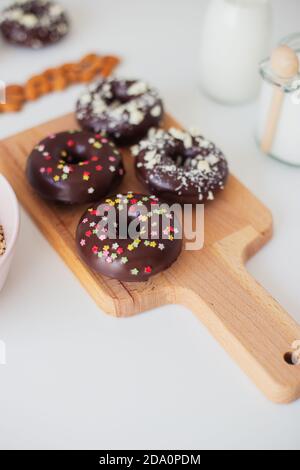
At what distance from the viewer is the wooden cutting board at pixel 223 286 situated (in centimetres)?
104

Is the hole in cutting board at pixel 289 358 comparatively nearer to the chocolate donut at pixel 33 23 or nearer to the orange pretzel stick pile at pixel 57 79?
the orange pretzel stick pile at pixel 57 79

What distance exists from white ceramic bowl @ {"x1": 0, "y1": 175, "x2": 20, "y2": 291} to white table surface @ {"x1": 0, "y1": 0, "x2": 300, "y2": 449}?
12 cm

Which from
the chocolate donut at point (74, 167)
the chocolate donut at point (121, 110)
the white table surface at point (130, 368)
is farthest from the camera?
the chocolate donut at point (121, 110)

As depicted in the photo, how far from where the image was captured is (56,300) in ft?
3.80

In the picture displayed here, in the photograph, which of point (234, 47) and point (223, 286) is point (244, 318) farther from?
point (234, 47)

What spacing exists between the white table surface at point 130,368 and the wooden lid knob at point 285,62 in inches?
8.9

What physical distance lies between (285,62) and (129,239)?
50 centimetres

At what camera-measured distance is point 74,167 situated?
4.00ft

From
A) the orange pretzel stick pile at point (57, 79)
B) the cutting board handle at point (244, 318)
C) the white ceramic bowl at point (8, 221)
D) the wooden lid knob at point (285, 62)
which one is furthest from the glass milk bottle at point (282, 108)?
the white ceramic bowl at point (8, 221)

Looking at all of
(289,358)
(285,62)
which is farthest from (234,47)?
(289,358)

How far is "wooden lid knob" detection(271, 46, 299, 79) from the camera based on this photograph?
1262mm

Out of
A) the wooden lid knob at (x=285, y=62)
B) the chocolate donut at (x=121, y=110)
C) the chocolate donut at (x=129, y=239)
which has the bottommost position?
the chocolate donut at (x=129, y=239)

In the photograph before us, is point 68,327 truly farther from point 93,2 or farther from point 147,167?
point 93,2

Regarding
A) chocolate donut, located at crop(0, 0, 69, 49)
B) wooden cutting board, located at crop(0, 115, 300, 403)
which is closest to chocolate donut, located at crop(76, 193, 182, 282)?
wooden cutting board, located at crop(0, 115, 300, 403)
